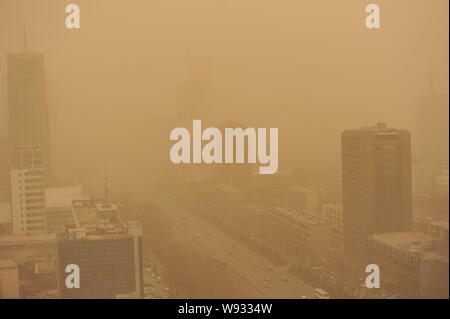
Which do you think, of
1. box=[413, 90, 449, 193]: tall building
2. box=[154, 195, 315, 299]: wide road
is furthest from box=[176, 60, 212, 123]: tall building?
box=[413, 90, 449, 193]: tall building

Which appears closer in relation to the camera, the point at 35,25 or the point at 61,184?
the point at 35,25

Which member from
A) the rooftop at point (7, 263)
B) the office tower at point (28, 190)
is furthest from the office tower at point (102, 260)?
the office tower at point (28, 190)

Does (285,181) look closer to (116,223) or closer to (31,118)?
(116,223)

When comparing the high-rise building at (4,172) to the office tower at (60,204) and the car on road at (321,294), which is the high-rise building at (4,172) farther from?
the car on road at (321,294)

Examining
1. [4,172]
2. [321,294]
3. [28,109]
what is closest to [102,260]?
[321,294]

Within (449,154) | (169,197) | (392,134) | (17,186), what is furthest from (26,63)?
(449,154)
